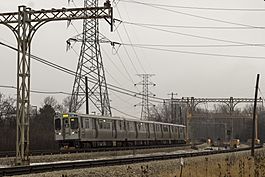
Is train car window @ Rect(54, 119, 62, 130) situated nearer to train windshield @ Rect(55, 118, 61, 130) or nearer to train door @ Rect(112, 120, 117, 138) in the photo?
train windshield @ Rect(55, 118, 61, 130)

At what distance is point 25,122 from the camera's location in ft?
80.3

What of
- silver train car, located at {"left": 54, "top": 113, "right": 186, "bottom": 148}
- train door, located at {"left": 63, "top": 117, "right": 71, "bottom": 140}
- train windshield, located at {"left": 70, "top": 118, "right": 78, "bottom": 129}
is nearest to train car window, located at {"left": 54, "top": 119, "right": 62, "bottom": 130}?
silver train car, located at {"left": 54, "top": 113, "right": 186, "bottom": 148}

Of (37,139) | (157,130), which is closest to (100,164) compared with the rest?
(37,139)

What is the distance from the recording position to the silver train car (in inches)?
1422

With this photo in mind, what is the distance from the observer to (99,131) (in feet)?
126

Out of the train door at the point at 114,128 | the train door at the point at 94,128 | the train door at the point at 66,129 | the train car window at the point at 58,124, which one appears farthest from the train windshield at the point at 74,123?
the train door at the point at 114,128

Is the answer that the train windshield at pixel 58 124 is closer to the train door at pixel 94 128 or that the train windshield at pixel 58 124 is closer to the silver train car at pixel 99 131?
the silver train car at pixel 99 131

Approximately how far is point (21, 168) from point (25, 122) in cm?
530

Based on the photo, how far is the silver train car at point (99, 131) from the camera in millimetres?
36109

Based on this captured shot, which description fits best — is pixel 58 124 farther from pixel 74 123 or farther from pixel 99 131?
pixel 99 131

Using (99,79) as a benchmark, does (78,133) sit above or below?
below

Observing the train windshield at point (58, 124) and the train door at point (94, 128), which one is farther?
the train door at point (94, 128)

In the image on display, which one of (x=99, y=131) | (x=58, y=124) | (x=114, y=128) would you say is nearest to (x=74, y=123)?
(x=58, y=124)

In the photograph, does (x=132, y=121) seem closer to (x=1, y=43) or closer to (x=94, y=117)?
(x=94, y=117)
